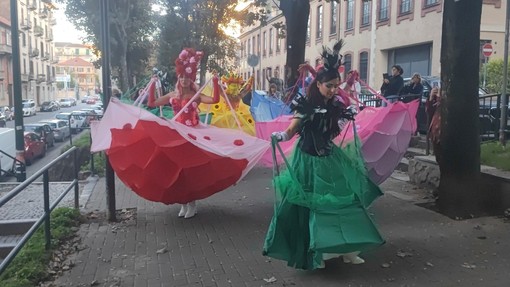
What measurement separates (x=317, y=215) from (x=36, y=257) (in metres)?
3.15

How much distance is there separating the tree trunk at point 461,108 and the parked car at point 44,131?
21.6 m

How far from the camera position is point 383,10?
2870 cm

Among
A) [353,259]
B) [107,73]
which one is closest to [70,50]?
[107,73]

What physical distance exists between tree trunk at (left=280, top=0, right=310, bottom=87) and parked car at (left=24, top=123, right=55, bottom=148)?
14776 millimetres

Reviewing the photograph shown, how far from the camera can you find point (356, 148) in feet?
17.1

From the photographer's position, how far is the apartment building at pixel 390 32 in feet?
73.4

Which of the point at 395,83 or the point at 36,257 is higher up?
the point at 395,83

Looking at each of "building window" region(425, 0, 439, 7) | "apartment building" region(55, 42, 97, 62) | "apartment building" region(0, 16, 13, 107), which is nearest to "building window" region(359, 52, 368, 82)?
"building window" region(425, 0, 439, 7)

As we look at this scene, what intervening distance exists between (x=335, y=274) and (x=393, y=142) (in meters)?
2.69

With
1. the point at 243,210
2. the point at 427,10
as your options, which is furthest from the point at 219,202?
the point at 427,10

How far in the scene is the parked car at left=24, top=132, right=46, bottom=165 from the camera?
2115 centimetres

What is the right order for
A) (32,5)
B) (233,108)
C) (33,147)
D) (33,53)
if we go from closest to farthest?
(233,108) → (33,147) → (32,5) → (33,53)

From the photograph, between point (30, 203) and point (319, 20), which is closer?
point (30, 203)

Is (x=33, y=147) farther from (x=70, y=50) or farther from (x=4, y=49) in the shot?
(x=70, y=50)
